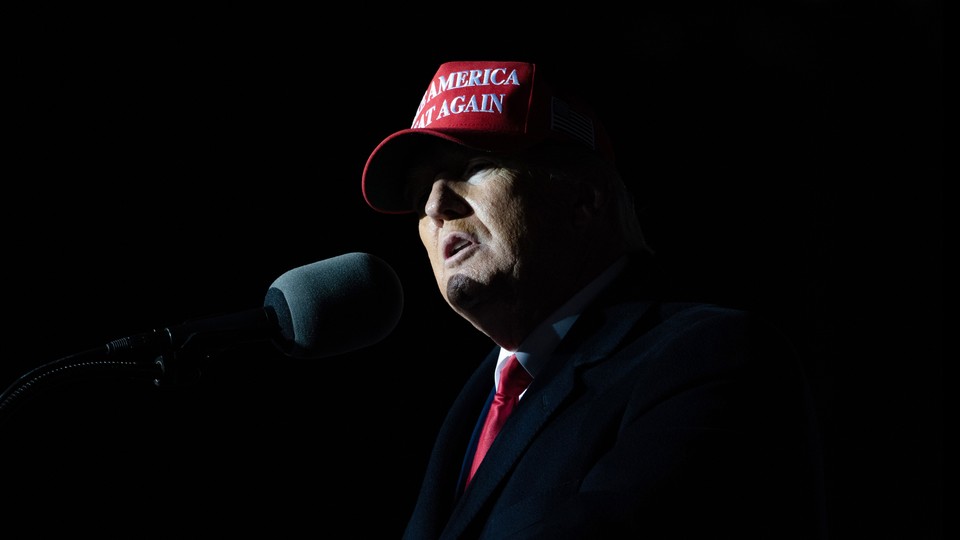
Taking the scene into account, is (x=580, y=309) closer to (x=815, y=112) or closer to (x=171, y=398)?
(x=171, y=398)

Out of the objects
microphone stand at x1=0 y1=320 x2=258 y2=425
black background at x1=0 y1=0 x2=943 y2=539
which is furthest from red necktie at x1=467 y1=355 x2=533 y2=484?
black background at x1=0 y1=0 x2=943 y2=539

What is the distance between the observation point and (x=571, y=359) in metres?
1.77

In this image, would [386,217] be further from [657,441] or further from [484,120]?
[657,441]

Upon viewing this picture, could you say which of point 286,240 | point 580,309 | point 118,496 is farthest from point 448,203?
point 118,496

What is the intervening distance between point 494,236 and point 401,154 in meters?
0.32

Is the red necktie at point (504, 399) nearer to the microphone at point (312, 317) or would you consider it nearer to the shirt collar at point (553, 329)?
the shirt collar at point (553, 329)

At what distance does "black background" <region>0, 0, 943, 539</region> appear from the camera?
8.18ft

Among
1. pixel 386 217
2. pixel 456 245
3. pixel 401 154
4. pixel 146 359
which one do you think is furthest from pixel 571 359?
pixel 386 217

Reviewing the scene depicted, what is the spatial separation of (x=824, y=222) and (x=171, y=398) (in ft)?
6.13

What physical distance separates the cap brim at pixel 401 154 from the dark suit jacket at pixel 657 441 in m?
0.40

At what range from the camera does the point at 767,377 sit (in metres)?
1.53

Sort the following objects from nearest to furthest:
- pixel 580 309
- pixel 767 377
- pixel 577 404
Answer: pixel 767 377
pixel 577 404
pixel 580 309

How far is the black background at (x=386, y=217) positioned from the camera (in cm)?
249

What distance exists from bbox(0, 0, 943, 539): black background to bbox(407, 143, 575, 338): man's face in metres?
0.73
